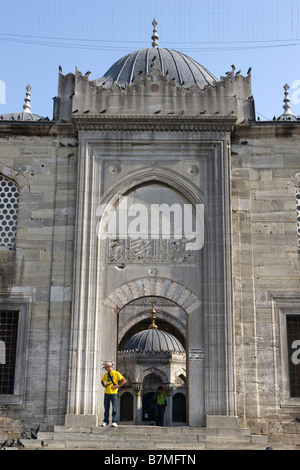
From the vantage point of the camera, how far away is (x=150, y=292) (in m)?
15.8

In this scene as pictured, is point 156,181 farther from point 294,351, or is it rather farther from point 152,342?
point 152,342

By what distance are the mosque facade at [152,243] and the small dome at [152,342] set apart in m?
18.2

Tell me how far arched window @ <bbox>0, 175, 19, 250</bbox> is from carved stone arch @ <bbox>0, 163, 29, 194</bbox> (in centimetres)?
16

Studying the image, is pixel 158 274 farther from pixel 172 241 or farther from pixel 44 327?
pixel 44 327

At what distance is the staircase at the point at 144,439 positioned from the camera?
42.9 feet

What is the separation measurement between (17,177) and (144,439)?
697cm

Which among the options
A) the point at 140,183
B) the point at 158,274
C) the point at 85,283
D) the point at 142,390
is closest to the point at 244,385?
the point at 158,274

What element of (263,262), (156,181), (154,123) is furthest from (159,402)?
(154,123)

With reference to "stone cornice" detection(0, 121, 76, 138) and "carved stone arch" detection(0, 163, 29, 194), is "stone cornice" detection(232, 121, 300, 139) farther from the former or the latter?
"carved stone arch" detection(0, 163, 29, 194)

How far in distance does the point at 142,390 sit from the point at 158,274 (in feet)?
63.0

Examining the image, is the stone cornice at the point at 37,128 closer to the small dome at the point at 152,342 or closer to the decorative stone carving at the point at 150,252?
the decorative stone carving at the point at 150,252

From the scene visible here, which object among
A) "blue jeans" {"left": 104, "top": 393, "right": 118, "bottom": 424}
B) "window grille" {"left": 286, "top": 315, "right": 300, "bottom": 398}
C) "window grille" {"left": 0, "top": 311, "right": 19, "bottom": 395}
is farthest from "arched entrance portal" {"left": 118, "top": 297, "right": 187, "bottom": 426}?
"blue jeans" {"left": 104, "top": 393, "right": 118, "bottom": 424}

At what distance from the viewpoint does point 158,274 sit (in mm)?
15859

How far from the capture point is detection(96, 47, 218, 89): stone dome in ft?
81.0
